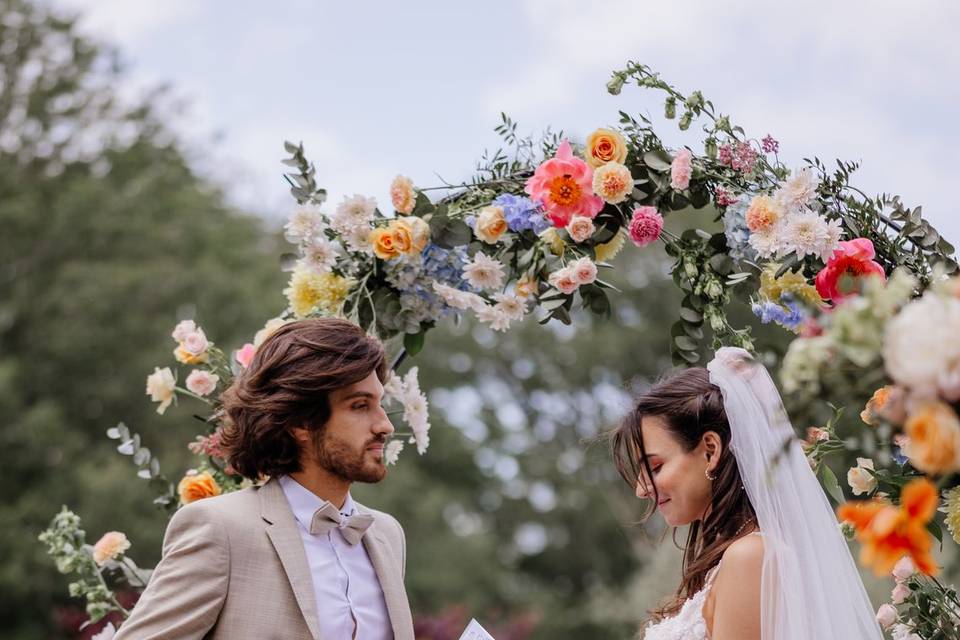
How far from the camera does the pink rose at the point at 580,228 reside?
165 inches

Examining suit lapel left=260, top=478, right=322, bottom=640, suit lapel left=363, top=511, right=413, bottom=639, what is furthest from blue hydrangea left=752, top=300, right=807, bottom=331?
suit lapel left=260, top=478, right=322, bottom=640

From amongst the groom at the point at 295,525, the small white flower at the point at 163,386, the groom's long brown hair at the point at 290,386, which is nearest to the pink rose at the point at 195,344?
the small white flower at the point at 163,386

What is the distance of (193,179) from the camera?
797 inches

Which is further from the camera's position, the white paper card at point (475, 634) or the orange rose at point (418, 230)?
the orange rose at point (418, 230)

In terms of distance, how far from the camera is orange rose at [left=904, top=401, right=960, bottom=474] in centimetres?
162

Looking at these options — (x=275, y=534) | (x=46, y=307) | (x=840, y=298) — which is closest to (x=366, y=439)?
(x=275, y=534)

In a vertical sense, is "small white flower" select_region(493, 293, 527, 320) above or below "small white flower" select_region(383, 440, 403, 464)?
above

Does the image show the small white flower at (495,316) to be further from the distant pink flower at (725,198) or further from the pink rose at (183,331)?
the pink rose at (183,331)

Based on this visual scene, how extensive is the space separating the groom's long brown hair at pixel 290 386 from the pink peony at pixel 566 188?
88cm

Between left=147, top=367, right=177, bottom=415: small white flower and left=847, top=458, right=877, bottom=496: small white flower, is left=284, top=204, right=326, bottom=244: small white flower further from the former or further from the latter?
left=847, top=458, right=877, bottom=496: small white flower

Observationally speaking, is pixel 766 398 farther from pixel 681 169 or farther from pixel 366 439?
pixel 366 439

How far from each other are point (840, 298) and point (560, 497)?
22943mm

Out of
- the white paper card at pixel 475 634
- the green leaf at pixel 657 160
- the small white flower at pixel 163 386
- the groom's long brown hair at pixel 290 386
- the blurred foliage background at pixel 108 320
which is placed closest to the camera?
the white paper card at pixel 475 634

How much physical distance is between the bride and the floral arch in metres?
0.27
